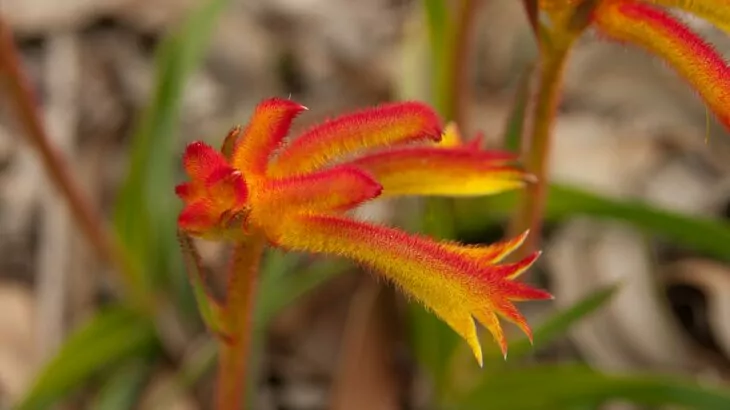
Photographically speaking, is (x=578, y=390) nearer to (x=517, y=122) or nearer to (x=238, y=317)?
(x=517, y=122)

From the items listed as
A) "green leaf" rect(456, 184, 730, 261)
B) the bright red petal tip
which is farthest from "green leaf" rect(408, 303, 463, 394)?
the bright red petal tip

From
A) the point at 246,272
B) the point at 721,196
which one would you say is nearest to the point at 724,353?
the point at 721,196

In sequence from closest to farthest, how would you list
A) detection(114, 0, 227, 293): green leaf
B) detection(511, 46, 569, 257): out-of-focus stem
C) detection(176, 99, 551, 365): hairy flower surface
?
1. detection(176, 99, 551, 365): hairy flower surface
2. detection(511, 46, 569, 257): out-of-focus stem
3. detection(114, 0, 227, 293): green leaf

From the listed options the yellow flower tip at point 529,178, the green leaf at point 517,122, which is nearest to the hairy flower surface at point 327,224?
the yellow flower tip at point 529,178

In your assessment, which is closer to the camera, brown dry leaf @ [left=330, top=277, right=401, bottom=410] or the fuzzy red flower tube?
the fuzzy red flower tube

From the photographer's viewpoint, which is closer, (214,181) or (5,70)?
(214,181)

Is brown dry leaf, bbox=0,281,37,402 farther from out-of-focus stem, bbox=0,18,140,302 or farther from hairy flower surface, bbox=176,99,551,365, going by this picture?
hairy flower surface, bbox=176,99,551,365

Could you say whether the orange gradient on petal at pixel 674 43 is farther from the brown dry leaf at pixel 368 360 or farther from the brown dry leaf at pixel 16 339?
the brown dry leaf at pixel 16 339

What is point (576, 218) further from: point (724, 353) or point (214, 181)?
point (214, 181)

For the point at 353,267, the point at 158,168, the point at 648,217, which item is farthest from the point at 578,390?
the point at 158,168
